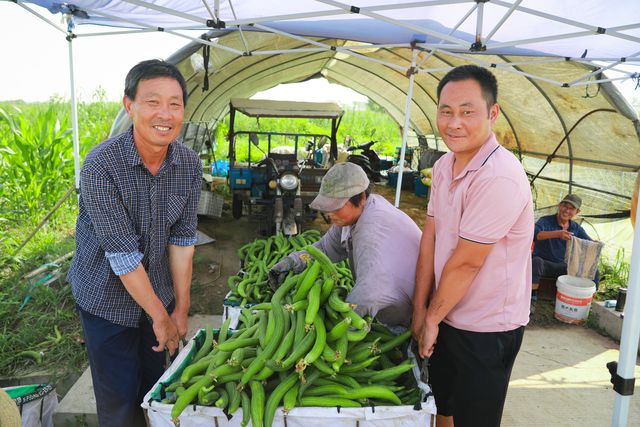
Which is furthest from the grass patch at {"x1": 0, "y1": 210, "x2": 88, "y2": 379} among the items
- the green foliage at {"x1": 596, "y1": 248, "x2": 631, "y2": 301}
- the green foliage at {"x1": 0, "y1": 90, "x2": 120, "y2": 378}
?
the green foliage at {"x1": 596, "y1": 248, "x2": 631, "y2": 301}

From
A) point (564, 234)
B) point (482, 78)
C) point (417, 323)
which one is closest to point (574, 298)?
point (564, 234)

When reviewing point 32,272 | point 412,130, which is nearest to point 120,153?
point 32,272

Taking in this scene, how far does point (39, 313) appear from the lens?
14.8 feet

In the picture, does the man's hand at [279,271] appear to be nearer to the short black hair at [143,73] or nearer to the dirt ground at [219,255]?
the short black hair at [143,73]

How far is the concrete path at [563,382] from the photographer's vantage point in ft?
11.3

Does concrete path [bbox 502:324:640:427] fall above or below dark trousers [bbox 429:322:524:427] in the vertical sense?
below

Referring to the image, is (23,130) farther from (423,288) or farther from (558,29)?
(558,29)

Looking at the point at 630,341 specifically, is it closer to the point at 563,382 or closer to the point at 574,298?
the point at 563,382

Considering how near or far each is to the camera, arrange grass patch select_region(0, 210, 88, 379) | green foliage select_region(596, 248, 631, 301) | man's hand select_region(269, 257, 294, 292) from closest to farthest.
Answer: man's hand select_region(269, 257, 294, 292), grass patch select_region(0, 210, 88, 379), green foliage select_region(596, 248, 631, 301)

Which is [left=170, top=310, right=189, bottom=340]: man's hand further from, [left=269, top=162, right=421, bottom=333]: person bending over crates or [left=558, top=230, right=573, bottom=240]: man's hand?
[left=558, top=230, right=573, bottom=240]: man's hand

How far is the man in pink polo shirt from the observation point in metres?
1.79

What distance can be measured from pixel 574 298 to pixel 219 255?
18.8ft

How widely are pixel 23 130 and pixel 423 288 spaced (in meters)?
7.90

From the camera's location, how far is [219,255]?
711 centimetres
